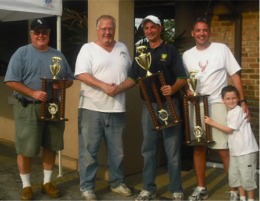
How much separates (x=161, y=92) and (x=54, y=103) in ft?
3.66

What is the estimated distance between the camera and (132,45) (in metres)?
5.72

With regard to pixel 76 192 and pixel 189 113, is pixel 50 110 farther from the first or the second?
pixel 189 113

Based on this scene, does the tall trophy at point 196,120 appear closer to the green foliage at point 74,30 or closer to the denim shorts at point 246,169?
the denim shorts at point 246,169

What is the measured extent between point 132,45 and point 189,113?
1455 mm

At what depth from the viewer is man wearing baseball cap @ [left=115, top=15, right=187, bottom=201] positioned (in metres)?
4.50

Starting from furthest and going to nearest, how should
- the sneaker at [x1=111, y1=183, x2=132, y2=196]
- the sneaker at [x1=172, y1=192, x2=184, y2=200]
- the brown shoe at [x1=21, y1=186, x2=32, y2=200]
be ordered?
the sneaker at [x1=111, y1=183, x2=132, y2=196] < the brown shoe at [x1=21, y1=186, x2=32, y2=200] < the sneaker at [x1=172, y1=192, x2=184, y2=200]

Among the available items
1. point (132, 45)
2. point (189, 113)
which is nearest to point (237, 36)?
point (132, 45)

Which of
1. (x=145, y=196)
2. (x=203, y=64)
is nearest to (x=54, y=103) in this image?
(x=145, y=196)

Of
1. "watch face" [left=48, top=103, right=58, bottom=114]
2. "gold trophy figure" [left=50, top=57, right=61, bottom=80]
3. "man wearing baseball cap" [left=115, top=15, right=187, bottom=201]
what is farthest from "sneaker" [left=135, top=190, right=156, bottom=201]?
"gold trophy figure" [left=50, top=57, right=61, bottom=80]

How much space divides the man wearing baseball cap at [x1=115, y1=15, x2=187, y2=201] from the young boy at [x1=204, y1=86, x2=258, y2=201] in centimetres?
47

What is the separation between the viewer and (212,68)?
4.51 m

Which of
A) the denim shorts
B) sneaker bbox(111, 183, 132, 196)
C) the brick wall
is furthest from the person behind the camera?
the brick wall

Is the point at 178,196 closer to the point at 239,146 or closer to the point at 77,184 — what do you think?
the point at 239,146

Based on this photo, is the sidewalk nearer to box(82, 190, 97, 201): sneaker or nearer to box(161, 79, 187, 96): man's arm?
box(82, 190, 97, 201): sneaker
